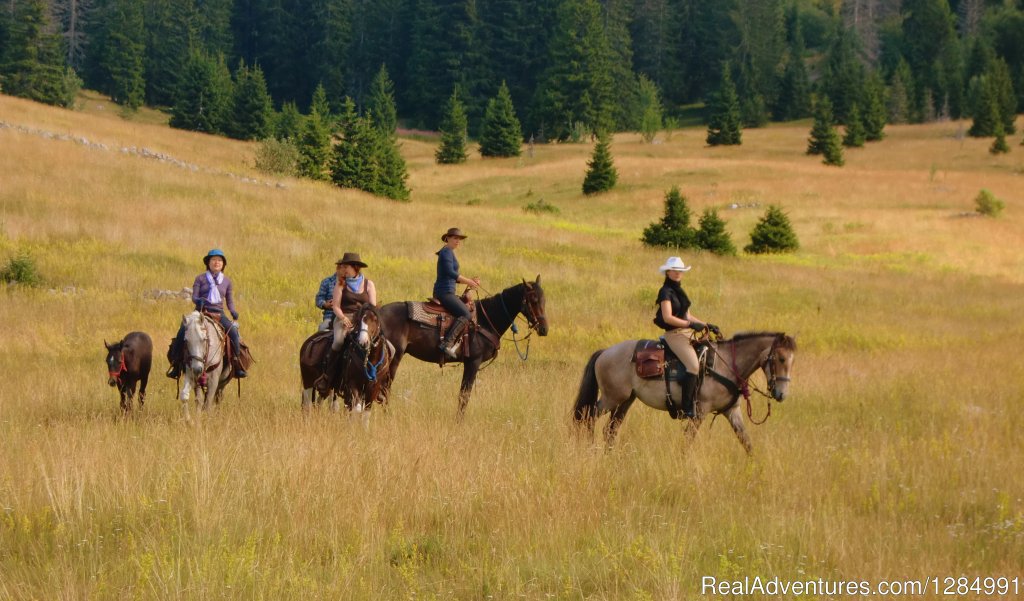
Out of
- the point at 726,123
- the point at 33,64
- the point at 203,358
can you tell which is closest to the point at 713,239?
the point at 203,358

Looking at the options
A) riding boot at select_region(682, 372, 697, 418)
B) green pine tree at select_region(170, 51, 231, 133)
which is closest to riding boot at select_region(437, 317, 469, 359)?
riding boot at select_region(682, 372, 697, 418)

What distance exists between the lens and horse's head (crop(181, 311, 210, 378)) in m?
11.9

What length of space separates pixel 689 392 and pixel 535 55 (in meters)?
117

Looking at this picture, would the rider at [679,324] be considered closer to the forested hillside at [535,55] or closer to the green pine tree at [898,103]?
the forested hillside at [535,55]

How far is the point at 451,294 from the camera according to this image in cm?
1332

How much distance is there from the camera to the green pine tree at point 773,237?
4106 centimetres

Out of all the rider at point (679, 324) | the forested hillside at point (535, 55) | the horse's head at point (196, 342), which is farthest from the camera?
the forested hillside at point (535, 55)

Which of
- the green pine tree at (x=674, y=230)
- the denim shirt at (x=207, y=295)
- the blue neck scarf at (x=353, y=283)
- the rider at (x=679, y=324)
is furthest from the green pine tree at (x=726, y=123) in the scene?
the rider at (x=679, y=324)

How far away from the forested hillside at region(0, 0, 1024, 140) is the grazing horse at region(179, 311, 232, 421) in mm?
72297

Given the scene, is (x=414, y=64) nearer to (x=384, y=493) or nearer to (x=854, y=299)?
(x=854, y=299)

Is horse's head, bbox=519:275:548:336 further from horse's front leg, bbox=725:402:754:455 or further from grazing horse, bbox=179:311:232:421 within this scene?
grazing horse, bbox=179:311:232:421

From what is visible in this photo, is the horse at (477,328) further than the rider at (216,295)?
Yes

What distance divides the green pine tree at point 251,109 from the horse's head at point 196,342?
6748 centimetres

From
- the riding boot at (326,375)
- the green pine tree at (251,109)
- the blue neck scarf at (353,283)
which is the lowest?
the riding boot at (326,375)
